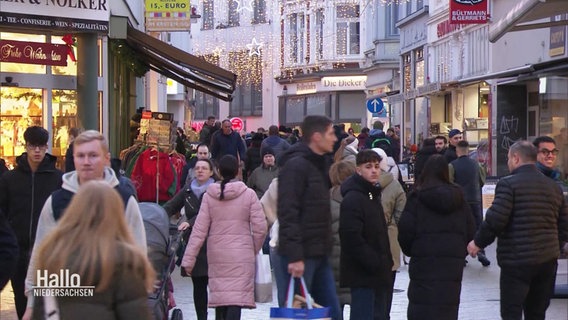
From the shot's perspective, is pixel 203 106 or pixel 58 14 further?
pixel 203 106

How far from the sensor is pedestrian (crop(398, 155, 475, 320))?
9.02 meters

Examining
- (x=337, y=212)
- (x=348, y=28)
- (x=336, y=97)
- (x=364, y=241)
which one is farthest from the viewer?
(x=336, y=97)

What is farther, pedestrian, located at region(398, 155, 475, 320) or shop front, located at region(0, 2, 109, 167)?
shop front, located at region(0, 2, 109, 167)

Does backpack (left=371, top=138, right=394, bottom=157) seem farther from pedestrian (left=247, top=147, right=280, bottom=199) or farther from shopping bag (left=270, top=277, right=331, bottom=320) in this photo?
shopping bag (left=270, top=277, right=331, bottom=320)

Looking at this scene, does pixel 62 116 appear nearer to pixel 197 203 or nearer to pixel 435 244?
pixel 197 203

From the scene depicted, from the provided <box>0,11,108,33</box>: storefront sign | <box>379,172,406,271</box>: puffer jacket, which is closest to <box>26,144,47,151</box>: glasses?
<box>379,172,406,271</box>: puffer jacket

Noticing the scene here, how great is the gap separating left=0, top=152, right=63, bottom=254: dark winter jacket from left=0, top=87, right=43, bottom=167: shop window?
8.86m

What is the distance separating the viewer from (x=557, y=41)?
79.9 feet

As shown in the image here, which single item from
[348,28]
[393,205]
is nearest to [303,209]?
[393,205]

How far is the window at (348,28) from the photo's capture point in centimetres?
6009

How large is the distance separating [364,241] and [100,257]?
156 inches

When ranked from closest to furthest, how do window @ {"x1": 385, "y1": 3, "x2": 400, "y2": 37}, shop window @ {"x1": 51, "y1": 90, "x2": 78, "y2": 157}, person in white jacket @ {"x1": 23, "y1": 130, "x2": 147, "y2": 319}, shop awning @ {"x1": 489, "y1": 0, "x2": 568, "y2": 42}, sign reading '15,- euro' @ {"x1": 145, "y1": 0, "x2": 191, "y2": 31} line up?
person in white jacket @ {"x1": 23, "y1": 130, "x2": 147, "y2": 319} < shop awning @ {"x1": 489, "y1": 0, "x2": 568, "y2": 42} < shop window @ {"x1": 51, "y1": 90, "x2": 78, "y2": 157} < sign reading '15,- euro' @ {"x1": 145, "y1": 0, "x2": 191, "y2": 31} < window @ {"x1": 385, "y1": 3, "x2": 400, "y2": 37}

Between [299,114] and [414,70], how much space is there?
24.7 m

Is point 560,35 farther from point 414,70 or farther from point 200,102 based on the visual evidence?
point 200,102
